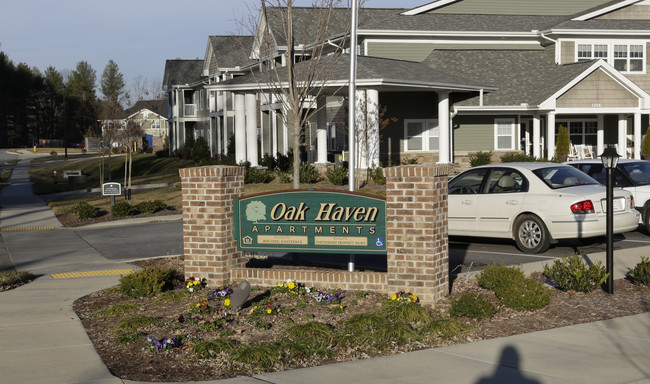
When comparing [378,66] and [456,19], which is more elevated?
[456,19]

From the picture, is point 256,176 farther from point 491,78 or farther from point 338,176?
point 491,78

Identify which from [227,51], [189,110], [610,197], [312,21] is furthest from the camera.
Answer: [189,110]

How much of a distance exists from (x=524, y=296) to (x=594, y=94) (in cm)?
2284

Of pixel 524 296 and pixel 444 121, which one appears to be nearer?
pixel 524 296

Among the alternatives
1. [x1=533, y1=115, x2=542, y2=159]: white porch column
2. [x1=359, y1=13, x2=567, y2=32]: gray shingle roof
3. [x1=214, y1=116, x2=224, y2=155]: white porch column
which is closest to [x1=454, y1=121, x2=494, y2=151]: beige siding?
[x1=533, y1=115, x2=542, y2=159]: white porch column

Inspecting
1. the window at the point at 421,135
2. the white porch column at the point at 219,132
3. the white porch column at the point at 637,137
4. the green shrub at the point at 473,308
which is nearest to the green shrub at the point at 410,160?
the window at the point at 421,135

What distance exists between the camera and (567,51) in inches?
1280

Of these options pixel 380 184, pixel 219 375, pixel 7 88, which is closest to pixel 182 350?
pixel 219 375

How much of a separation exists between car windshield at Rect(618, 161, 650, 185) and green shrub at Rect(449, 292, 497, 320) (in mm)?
7961

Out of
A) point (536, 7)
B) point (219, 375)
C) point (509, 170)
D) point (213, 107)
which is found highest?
point (536, 7)

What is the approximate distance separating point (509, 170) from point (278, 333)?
700 cm

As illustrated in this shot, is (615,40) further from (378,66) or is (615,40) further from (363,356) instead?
(363,356)

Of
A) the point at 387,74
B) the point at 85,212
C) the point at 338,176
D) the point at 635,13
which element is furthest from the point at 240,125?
the point at 635,13

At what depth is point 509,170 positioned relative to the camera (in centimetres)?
1367
